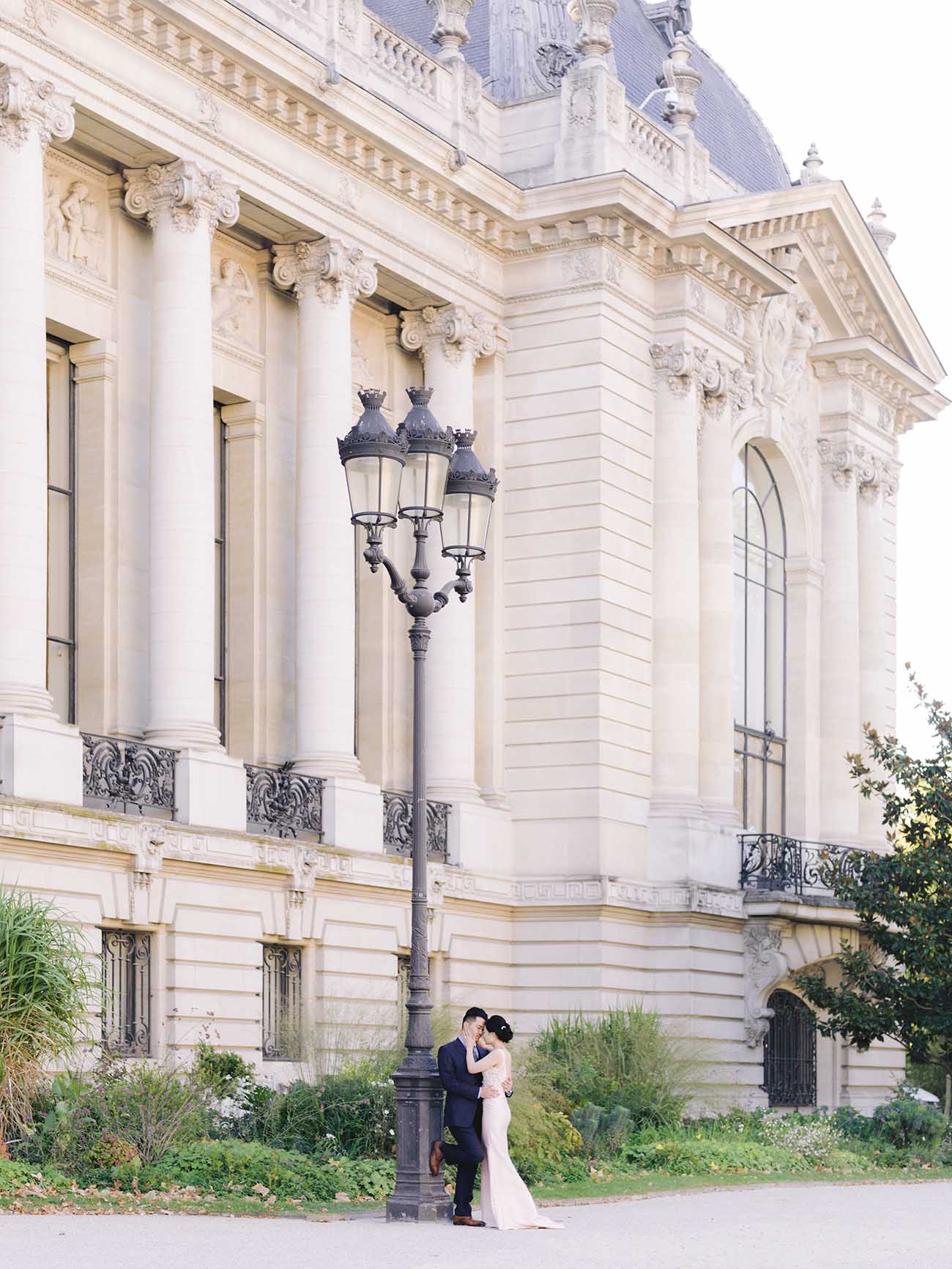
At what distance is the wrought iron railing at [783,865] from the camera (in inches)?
1379

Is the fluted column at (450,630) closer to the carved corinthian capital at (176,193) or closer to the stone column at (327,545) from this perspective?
the stone column at (327,545)

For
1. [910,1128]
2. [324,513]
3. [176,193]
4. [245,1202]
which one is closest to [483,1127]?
[245,1202]

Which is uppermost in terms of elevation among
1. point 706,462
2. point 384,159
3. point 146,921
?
point 384,159

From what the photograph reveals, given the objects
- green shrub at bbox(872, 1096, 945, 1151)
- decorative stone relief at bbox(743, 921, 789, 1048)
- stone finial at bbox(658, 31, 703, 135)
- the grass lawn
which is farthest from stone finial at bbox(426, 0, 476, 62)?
the grass lawn

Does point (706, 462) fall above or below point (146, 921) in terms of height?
above

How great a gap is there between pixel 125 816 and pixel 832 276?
1990 centimetres

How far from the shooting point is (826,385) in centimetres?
4109

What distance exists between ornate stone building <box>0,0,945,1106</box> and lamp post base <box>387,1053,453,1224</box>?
6.81 meters

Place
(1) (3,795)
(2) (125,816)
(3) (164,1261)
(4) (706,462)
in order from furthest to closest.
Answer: (4) (706,462), (2) (125,816), (1) (3,795), (3) (164,1261)

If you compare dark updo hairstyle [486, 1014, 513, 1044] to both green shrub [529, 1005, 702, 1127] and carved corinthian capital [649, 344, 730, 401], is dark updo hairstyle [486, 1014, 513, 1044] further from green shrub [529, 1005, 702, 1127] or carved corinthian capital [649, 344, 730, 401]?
carved corinthian capital [649, 344, 730, 401]

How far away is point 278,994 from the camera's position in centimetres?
2816

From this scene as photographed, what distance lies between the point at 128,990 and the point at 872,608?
67.0 feet

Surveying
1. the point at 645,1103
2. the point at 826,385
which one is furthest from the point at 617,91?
the point at 645,1103

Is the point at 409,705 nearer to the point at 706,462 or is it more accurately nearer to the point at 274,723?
the point at 274,723
